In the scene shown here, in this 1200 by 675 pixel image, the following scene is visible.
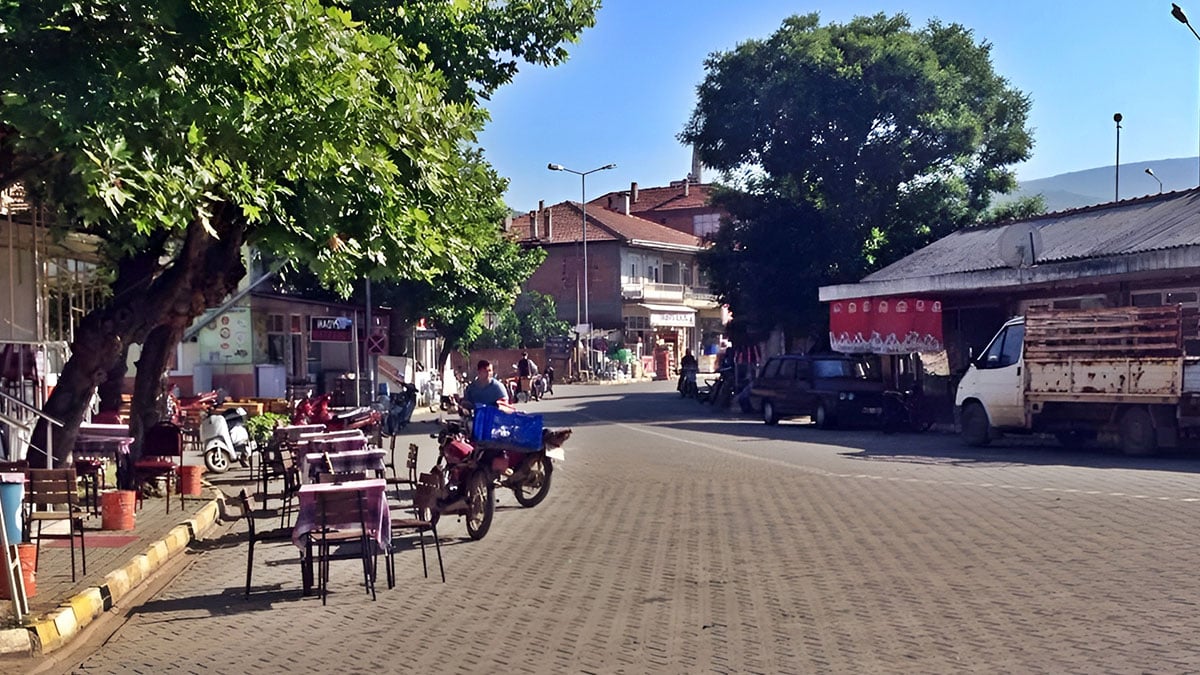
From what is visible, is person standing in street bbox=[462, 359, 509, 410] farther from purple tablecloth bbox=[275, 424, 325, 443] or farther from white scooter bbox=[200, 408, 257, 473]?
white scooter bbox=[200, 408, 257, 473]

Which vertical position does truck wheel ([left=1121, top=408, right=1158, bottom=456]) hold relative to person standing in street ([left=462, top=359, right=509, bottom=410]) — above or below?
below

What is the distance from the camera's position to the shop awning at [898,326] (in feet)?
98.6

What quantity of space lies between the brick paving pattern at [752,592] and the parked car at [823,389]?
11967mm

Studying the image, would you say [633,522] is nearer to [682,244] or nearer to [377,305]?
[377,305]

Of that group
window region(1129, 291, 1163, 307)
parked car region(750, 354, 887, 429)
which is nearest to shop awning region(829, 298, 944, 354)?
parked car region(750, 354, 887, 429)

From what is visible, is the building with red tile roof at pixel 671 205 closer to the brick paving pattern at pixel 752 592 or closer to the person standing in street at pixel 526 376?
the person standing in street at pixel 526 376

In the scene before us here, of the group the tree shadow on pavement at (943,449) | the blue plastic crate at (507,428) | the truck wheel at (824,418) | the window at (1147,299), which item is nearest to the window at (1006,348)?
the tree shadow on pavement at (943,449)

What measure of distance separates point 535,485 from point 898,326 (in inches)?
681

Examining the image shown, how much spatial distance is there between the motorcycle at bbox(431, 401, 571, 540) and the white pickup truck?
32.6 feet

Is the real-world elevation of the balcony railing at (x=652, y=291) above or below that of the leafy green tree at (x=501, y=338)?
above

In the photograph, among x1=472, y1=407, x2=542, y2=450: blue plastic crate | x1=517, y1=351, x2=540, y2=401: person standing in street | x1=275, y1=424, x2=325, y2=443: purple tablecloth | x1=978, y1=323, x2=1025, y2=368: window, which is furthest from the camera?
x1=517, y1=351, x2=540, y2=401: person standing in street

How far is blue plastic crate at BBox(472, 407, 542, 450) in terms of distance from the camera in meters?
13.1

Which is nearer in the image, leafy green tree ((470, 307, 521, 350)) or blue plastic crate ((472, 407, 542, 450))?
blue plastic crate ((472, 407, 542, 450))

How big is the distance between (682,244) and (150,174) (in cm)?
6896
